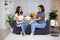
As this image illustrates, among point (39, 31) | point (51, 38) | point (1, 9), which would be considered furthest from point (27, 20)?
point (1, 9)

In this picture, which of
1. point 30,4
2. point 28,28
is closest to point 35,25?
point 28,28

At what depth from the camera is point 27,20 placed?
16.6 feet

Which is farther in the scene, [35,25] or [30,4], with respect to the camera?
[30,4]

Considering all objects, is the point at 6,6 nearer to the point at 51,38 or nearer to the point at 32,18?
the point at 32,18

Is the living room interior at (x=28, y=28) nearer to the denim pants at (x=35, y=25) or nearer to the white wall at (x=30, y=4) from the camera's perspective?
the white wall at (x=30, y=4)

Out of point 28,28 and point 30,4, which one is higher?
point 30,4

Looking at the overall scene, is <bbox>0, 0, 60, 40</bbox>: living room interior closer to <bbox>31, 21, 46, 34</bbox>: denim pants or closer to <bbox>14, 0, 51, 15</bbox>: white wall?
<bbox>14, 0, 51, 15</bbox>: white wall

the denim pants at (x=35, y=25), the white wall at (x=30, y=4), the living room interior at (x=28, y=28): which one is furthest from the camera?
the white wall at (x=30, y=4)

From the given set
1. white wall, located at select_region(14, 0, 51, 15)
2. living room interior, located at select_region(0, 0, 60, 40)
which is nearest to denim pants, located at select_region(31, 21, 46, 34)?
living room interior, located at select_region(0, 0, 60, 40)

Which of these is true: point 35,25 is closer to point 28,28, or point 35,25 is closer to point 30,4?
point 28,28

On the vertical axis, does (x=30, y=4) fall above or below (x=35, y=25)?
above

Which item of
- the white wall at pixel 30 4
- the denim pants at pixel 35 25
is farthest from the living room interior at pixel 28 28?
the denim pants at pixel 35 25

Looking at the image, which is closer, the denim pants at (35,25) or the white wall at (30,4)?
the denim pants at (35,25)

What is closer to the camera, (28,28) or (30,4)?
(28,28)
